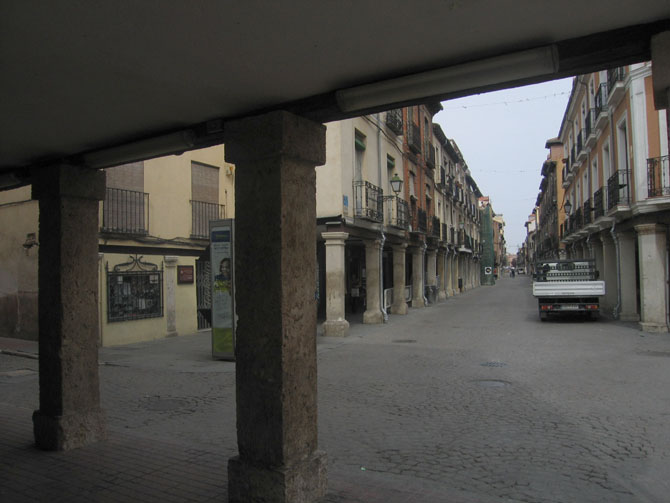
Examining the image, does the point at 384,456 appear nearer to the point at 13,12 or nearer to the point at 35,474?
the point at 35,474

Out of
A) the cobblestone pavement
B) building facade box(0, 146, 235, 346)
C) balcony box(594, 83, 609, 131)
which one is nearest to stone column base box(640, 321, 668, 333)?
the cobblestone pavement

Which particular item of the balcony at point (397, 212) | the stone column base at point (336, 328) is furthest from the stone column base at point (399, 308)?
the stone column base at point (336, 328)

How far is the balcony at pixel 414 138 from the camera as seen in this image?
21.4m

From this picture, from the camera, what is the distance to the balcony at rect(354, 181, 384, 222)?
1535 centimetres

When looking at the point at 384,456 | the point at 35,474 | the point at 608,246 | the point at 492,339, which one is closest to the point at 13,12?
the point at 35,474

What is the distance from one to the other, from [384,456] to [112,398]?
4.44 m

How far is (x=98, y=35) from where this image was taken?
104 inches

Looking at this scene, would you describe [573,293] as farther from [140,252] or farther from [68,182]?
[68,182]

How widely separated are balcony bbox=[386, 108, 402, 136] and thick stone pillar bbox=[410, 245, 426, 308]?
6016 mm

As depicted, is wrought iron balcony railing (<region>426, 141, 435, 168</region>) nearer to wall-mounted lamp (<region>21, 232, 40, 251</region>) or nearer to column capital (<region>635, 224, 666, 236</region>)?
column capital (<region>635, 224, 666, 236</region>)

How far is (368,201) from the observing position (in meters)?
15.9

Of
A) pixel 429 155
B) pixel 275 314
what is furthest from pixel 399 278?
pixel 275 314

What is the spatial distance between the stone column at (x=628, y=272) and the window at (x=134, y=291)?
47.0 feet

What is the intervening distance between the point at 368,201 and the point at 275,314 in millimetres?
12739
